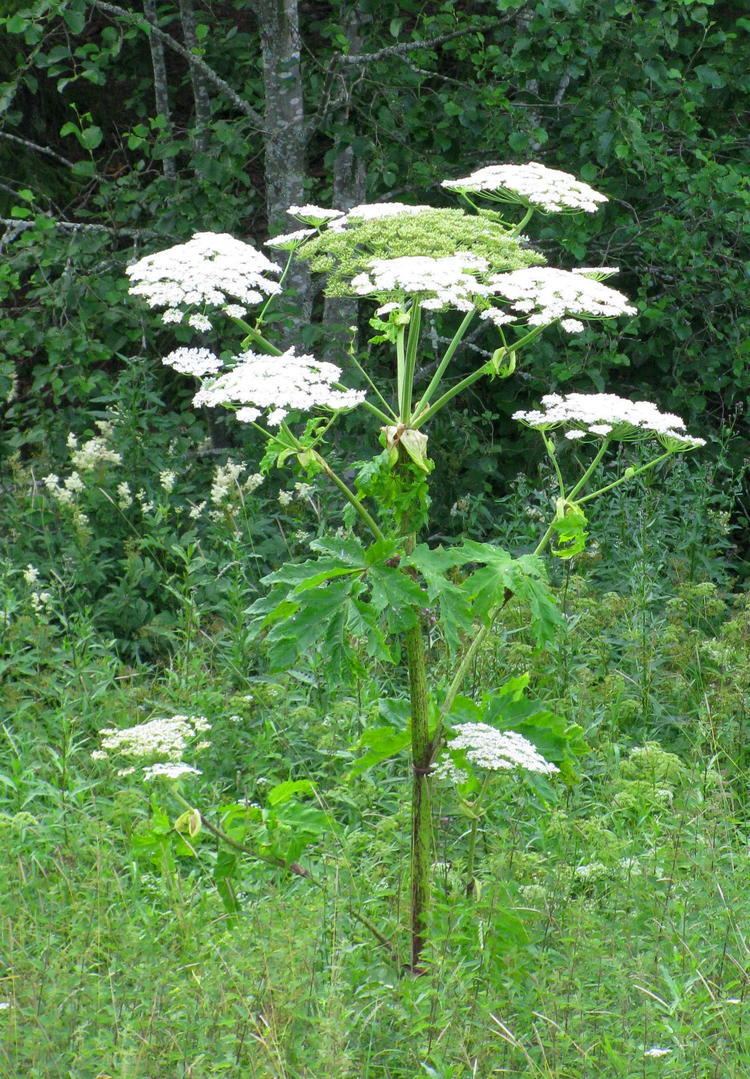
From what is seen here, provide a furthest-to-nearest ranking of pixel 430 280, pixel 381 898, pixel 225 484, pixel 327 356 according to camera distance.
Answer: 1. pixel 327 356
2. pixel 225 484
3. pixel 381 898
4. pixel 430 280

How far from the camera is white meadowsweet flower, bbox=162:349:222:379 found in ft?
10.2

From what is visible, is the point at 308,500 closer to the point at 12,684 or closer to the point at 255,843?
the point at 12,684

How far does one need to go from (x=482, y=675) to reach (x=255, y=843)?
1.68 m

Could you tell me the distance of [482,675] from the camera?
488 cm

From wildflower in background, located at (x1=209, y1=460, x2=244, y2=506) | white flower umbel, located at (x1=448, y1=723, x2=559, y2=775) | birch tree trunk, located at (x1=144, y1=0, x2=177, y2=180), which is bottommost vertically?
wildflower in background, located at (x1=209, y1=460, x2=244, y2=506)

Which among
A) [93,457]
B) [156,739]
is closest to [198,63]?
[93,457]

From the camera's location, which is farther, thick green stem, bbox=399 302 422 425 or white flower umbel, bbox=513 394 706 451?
white flower umbel, bbox=513 394 706 451

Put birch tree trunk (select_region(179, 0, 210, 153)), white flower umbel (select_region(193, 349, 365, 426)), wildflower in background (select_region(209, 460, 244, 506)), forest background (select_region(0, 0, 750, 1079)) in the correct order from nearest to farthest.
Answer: white flower umbel (select_region(193, 349, 365, 426)), forest background (select_region(0, 0, 750, 1079)), wildflower in background (select_region(209, 460, 244, 506)), birch tree trunk (select_region(179, 0, 210, 153))

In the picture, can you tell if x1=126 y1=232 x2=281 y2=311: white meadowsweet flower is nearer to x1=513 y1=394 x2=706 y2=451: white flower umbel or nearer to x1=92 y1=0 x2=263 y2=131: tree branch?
x1=513 y1=394 x2=706 y2=451: white flower umbel

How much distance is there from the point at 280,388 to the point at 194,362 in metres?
0.28

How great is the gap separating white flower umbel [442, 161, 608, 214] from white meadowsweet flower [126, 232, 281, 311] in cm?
59

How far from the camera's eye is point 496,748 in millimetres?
3004

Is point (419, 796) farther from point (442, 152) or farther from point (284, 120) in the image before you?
point (442, 152)

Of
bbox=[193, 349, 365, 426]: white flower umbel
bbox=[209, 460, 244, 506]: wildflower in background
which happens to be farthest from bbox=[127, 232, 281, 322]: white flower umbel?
bbox=[209, 460, 244, 506]: wildflower in background
